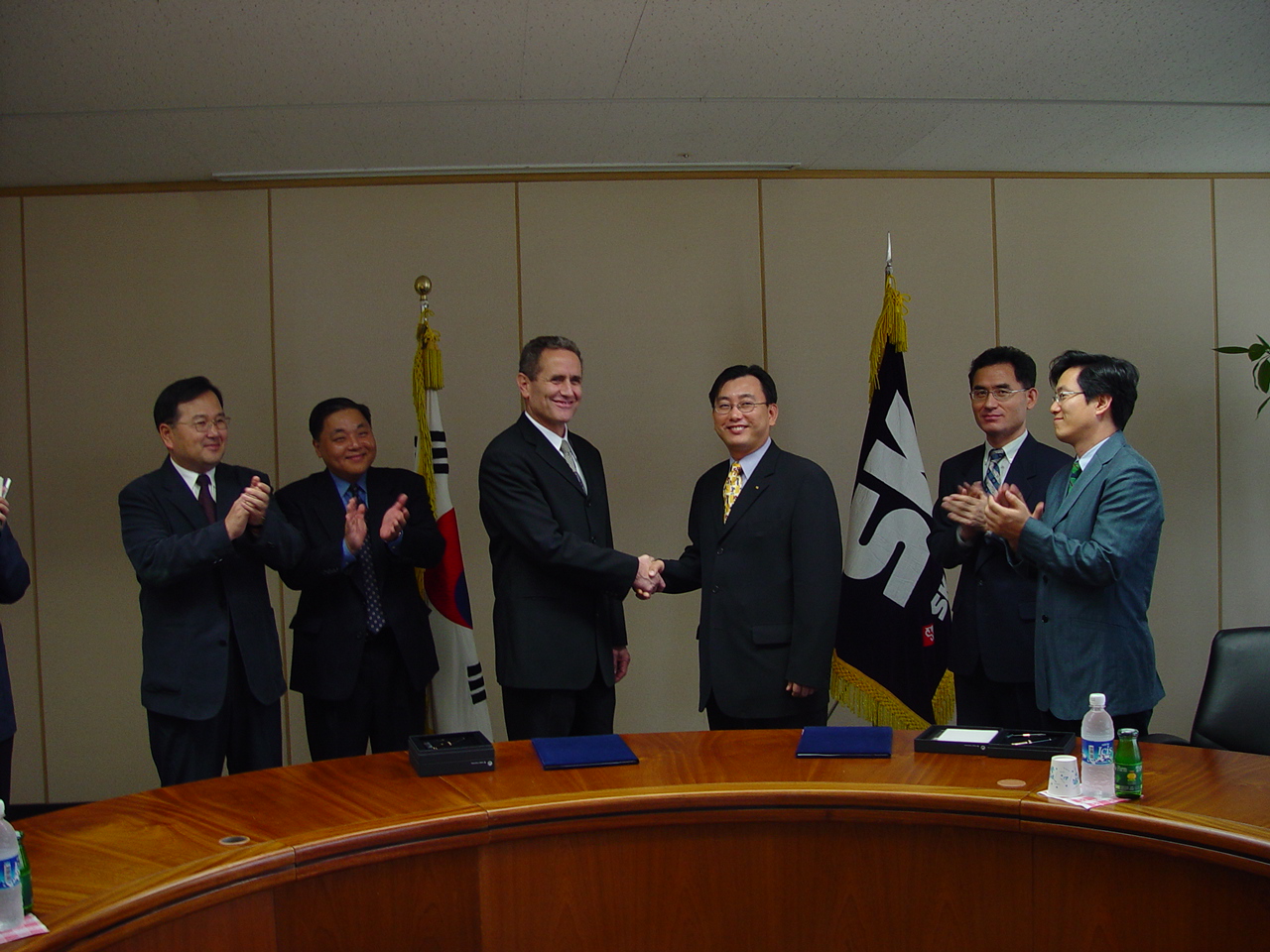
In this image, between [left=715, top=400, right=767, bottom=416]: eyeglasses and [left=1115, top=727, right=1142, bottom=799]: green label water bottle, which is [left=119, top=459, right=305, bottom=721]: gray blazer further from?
[left=1115, top=727, right=1142, bottom=799]: green label water bottle

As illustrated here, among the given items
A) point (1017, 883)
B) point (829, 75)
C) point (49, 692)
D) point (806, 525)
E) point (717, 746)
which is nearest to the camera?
point (1017, 883)

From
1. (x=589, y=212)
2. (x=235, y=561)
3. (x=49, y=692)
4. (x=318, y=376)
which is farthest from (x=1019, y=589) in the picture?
(x=49, y=692)

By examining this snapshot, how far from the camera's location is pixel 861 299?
4.57 metres

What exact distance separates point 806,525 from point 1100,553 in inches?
29.3

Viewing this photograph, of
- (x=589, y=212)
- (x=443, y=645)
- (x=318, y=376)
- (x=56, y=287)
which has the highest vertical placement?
(x=589, y=212)

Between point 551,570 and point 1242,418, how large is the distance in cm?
360

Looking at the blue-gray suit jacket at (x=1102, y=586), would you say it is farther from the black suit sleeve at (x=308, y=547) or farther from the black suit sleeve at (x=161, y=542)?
the black suit sleeve at (x=161, y=542)

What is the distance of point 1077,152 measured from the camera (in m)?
4.37

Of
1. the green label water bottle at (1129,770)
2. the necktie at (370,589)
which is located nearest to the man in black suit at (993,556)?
the green label water bottle at (1129,770)

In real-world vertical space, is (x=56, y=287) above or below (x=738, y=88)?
below

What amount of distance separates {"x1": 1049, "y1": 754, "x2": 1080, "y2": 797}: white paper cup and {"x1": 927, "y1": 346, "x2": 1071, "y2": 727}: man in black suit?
0.97 metres

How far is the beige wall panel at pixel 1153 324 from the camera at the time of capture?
4633 mm

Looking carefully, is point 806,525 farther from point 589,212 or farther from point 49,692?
point 49,692

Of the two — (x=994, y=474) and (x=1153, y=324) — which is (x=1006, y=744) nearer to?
(x=994, y=474)
